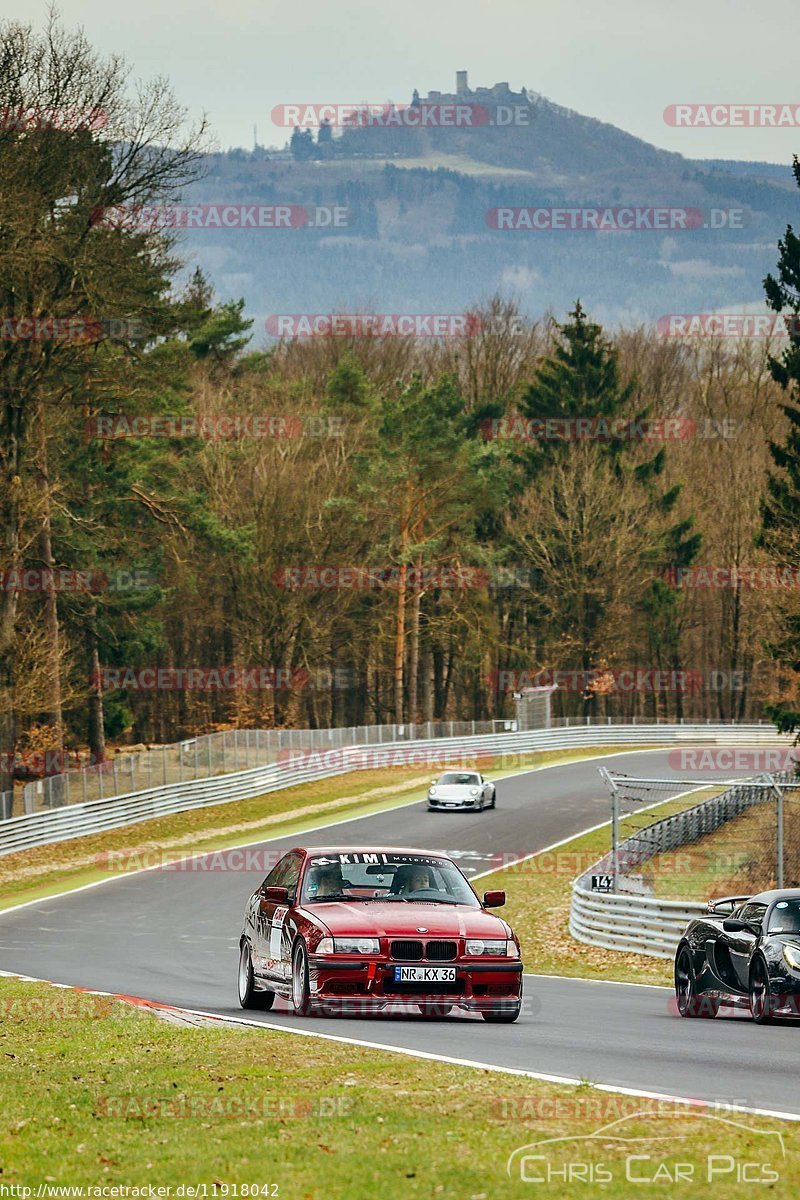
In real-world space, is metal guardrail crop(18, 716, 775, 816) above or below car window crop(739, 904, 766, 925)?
below

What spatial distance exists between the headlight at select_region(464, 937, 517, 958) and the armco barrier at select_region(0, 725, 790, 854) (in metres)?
28.5

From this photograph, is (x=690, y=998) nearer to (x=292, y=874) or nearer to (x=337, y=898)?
(x=337, y=898)

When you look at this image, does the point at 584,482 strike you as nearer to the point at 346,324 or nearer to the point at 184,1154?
the point at 346,324

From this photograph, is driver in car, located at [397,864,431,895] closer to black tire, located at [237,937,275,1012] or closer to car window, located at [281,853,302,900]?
car window, located at [281,853,302,900]

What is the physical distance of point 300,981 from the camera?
14133 millimetres

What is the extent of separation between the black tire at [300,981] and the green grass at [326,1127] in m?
2.45

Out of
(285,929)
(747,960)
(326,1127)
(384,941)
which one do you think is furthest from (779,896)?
(326,1127)

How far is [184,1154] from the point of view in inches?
302

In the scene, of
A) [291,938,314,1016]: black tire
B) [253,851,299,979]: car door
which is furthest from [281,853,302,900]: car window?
[291,938,314,1016]: black tire

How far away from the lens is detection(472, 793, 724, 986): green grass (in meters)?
23.3

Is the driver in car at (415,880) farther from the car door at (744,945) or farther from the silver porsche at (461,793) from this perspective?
the silver porsche at (461,793)

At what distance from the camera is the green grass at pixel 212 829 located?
127 ft

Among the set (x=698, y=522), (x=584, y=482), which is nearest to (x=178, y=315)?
(x=584, y=482)

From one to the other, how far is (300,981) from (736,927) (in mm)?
4060
